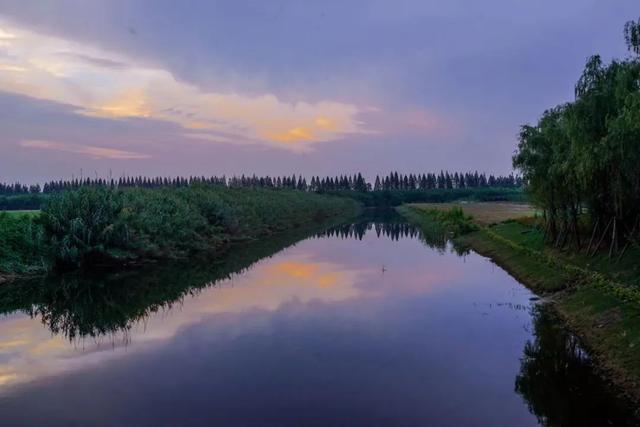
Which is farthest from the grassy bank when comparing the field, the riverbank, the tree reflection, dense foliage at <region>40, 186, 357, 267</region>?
the field

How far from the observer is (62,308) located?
25.2 metres

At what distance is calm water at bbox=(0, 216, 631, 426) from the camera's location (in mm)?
13148

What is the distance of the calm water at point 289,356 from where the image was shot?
13.1 metres

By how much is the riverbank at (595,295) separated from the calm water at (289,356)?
0.70 m

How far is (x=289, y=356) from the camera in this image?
57.3ft

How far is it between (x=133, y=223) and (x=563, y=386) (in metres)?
30.9

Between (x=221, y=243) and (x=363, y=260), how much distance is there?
51.9ft

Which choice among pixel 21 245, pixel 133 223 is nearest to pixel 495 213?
pixel 133 223

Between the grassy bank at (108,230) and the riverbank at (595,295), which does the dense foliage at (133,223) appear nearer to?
the grassy bank at (108,230)

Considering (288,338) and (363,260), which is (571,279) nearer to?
(288,338)

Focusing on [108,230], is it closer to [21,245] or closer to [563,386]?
[21,245]

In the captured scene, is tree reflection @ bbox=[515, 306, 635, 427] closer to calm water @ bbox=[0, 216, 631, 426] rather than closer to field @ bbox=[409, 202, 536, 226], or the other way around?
calm water @ bbox=[0, 216, 631, 426]

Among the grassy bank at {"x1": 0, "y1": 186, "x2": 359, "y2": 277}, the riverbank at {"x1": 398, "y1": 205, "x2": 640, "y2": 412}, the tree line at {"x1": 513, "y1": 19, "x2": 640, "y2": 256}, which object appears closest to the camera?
the riverbank at {"x1": 398, "y1": 205, "x2": 640, "y2": 412}

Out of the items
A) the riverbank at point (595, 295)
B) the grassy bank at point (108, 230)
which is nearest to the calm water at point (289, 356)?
the riverbank at point (595, 295)
